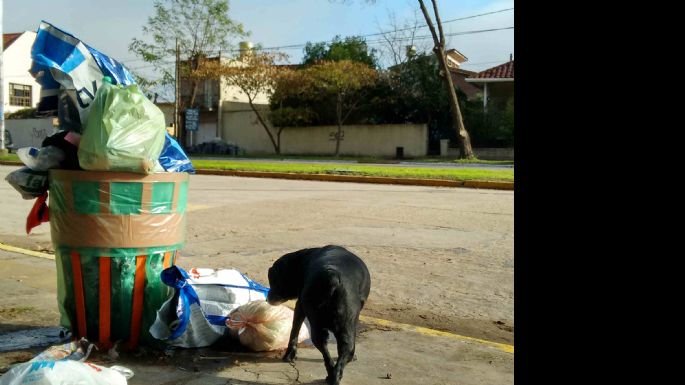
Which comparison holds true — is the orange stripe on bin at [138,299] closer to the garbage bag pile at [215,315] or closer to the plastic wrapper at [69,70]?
the garbage bag pile at [215,315]

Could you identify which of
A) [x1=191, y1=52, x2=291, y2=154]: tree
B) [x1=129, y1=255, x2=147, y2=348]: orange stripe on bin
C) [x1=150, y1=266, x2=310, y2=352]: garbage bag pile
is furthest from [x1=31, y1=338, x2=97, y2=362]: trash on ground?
[x1=191, y1=52, x2=291, y2=154]: tree

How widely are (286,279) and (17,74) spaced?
5493 centimetres

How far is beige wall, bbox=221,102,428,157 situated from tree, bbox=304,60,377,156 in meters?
1.02

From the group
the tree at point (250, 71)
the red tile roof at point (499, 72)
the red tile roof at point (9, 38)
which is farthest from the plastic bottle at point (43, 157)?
the red tile roof at point (9, 38)

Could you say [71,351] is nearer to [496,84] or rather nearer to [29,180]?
[29,180]

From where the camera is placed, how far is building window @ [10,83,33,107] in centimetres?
5225

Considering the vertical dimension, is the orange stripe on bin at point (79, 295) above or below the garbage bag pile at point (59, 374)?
above

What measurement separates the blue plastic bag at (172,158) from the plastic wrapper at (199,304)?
582 millimetres

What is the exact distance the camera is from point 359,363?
11.6ft

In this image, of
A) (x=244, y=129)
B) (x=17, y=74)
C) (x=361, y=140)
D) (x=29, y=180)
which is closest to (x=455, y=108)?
(x=361, y=140)

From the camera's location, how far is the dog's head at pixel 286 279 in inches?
143

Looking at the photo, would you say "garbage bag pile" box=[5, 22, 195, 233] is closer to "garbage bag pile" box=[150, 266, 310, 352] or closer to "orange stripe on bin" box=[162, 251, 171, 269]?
"orange stripe on bin" box=[162, 251, 171, 269]
